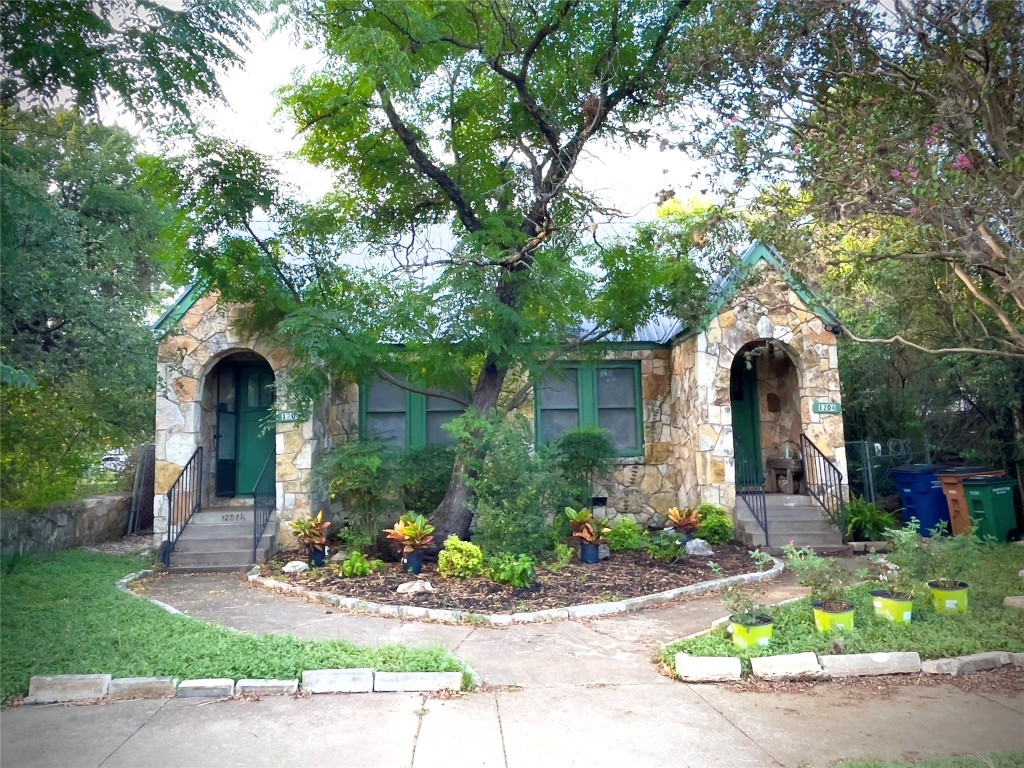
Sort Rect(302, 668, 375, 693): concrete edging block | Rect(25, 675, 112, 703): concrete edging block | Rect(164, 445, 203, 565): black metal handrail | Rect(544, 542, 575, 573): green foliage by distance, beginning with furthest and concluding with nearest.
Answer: Rect(164, 445, 203, 565): black metal handrail, Rect(544, 542, 575, 573): green foliage, Rect(302, 668, 375, 693): concrete edging block, Rect(25, 675, 112, 703): concrete edging block

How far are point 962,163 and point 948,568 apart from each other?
363 cm

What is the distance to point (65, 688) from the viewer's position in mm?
4863

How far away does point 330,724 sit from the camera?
4.38 meters

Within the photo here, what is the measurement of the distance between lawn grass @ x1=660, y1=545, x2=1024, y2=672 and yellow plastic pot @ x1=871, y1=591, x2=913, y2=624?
0.07m

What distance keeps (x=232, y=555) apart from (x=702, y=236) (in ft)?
25.0

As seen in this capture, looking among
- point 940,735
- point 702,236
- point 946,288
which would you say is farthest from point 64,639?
point 946,288

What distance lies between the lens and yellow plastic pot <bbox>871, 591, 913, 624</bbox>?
5.98m

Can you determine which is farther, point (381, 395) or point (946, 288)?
point (381, 395)

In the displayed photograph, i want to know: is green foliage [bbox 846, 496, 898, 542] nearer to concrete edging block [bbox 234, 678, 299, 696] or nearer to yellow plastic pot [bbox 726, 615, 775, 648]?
yellow plastic pot [bbox 726, 615, 775, 648]

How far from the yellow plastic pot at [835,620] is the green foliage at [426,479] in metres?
5.84

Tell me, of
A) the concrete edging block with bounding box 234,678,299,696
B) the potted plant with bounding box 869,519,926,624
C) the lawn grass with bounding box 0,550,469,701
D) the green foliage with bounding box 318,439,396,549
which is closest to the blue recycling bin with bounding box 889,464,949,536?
the potted plant with bounding box 869,519,926,624

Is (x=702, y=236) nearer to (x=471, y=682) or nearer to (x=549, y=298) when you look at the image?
(x=549, y=298)

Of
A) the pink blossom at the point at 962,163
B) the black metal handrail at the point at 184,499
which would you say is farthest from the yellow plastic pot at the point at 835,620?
the black metal handrail at the point at 184,499

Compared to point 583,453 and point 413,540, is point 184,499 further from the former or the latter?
point 583,453
